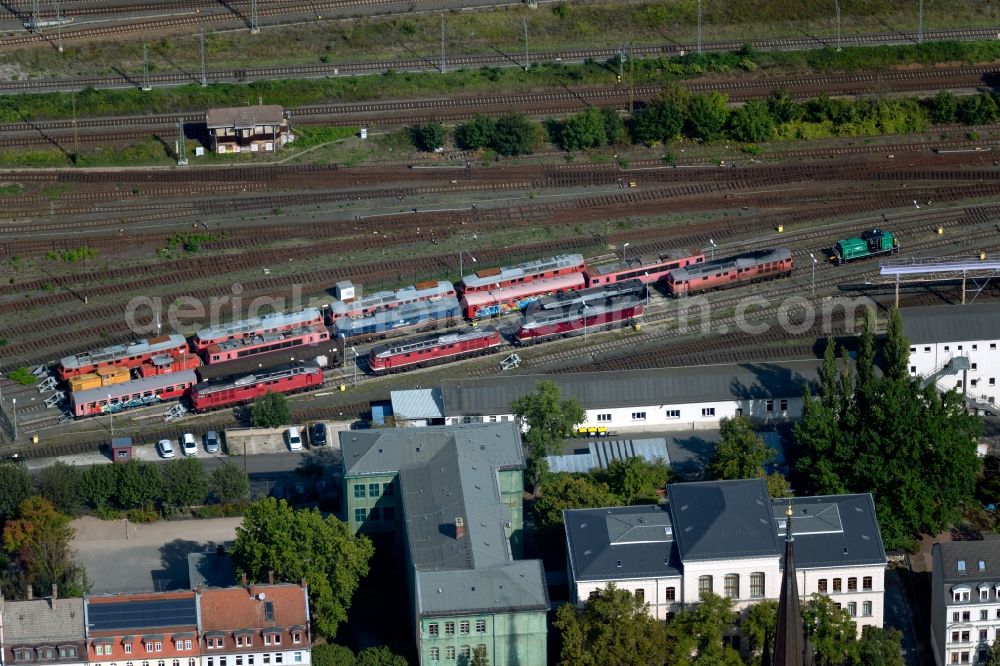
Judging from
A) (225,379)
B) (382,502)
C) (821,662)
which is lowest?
(821,662)

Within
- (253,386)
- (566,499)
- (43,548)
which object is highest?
(253,386)

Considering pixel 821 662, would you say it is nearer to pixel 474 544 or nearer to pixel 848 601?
pixel 848 601

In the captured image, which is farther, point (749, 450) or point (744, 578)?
point (749, 450)

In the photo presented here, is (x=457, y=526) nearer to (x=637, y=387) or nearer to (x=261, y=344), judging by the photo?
(x=637, y=387)

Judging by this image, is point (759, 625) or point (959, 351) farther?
point (959, 351)

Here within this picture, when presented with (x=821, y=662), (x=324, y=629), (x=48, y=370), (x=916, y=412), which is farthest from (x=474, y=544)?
(x=48, y=370)

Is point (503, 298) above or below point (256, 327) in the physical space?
above

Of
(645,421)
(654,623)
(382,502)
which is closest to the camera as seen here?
(654,623)

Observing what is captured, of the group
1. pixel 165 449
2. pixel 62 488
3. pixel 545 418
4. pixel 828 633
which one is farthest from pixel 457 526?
pixel 165 449
